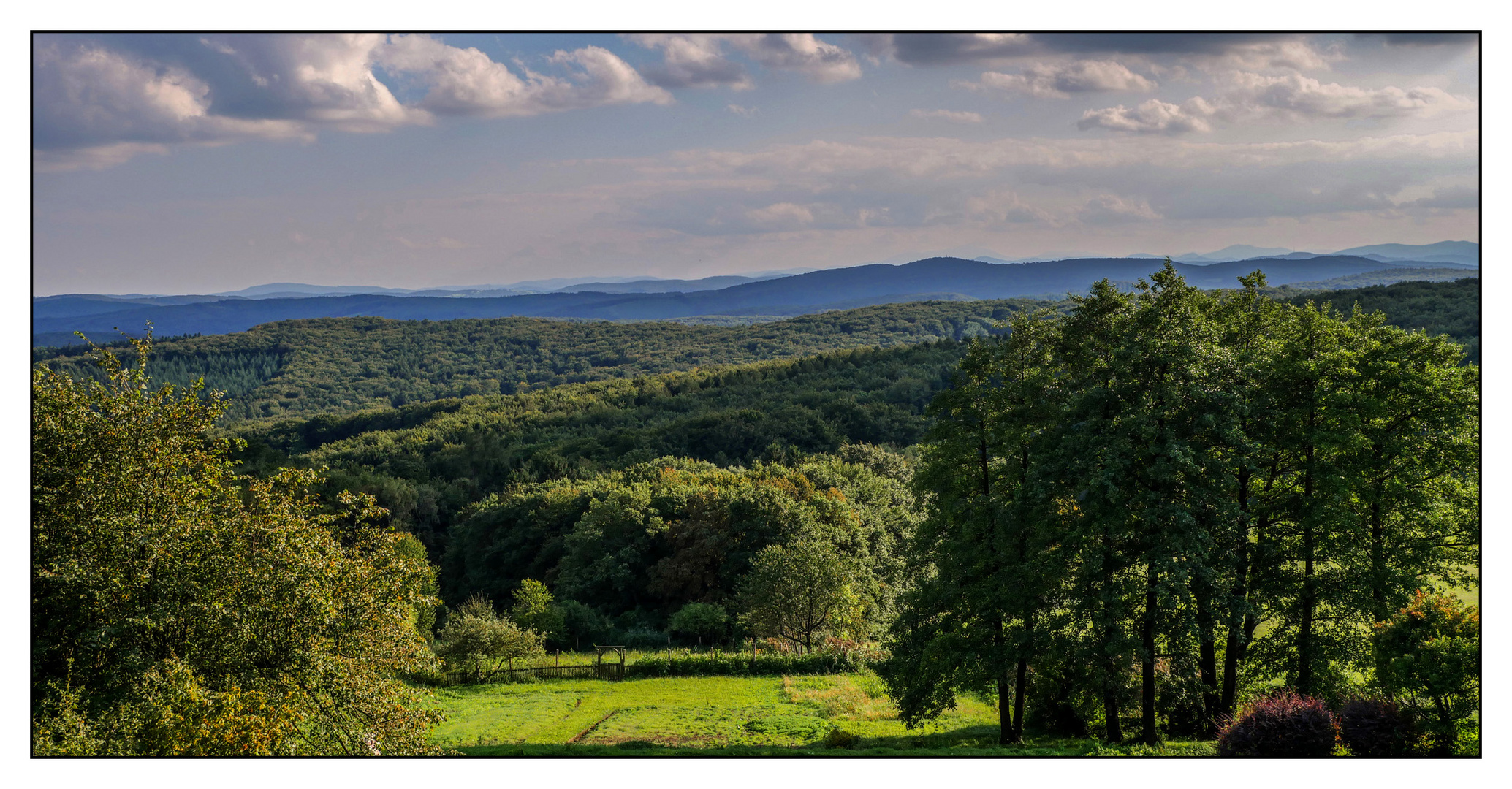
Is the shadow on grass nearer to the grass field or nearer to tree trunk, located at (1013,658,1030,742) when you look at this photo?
the grass field

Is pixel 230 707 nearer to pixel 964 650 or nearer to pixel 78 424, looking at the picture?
pixel 78 424

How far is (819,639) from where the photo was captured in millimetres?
43250

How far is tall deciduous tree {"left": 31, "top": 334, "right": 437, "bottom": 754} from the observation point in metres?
13.6

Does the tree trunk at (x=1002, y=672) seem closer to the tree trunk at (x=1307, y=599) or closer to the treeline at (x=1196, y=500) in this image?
the treeline at (x=1196, y=500)

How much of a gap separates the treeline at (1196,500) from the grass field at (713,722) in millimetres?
2224

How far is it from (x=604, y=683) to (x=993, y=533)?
22.5 m

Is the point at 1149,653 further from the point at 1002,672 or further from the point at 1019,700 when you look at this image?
the point at 1019,700

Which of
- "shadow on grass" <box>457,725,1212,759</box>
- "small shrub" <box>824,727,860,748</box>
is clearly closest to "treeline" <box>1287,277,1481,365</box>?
"shadow on grass" <box>457,725,1212,759</box>

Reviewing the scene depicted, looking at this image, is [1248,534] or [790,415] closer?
[1248,534]

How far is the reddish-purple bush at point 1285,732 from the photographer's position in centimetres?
1532

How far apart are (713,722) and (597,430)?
111 metres

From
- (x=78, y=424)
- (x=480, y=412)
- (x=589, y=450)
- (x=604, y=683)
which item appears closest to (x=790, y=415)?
(x=589, y=450)

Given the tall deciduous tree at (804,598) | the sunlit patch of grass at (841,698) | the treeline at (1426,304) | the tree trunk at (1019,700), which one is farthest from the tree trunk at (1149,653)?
the treeline at (1426,304)

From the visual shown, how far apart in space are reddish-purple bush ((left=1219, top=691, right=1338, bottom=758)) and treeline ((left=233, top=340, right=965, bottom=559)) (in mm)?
67144
